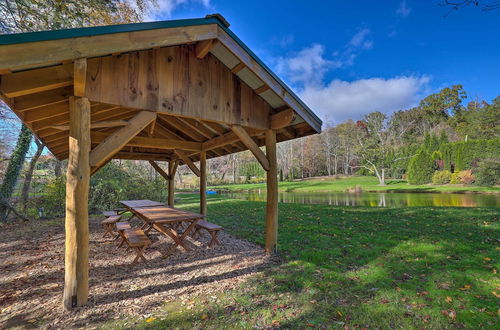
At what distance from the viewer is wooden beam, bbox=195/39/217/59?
3656 mm

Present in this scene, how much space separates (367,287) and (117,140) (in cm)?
404

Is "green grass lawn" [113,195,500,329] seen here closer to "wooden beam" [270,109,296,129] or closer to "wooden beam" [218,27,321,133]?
"wooden beam" [270,109,296,129]

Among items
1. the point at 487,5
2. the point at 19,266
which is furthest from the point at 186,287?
the point at 487,5

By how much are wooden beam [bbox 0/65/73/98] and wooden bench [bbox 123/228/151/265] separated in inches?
106

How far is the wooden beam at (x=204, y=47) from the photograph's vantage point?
3.66 m

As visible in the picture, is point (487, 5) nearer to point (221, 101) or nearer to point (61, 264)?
point (221, 101)

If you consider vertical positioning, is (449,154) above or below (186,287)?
above

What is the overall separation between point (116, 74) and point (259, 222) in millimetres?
6142

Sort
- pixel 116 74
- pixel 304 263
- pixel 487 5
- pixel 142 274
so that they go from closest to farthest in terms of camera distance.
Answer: pixel 487 5 < pixel 116 74 < pixel 142 274 < pixel 304 263

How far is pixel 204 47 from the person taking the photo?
3.75m

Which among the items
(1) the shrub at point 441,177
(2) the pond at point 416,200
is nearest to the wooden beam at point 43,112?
(2) the pond at point 416,200

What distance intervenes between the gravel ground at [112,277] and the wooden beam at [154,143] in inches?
96.3

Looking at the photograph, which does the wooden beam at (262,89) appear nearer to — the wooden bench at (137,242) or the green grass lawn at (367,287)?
the green grass lawn at (367,287)

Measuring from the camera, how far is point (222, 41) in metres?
3.59
